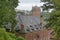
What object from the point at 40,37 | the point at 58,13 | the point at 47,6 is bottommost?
the point at 40,37

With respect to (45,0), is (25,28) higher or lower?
lower

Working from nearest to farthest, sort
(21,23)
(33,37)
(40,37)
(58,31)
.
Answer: (58,31)
(21,23)
(33,37)
(40,37)

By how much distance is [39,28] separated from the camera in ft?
195

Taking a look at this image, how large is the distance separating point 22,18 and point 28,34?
14.5ft

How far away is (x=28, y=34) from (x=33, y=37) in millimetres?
5345

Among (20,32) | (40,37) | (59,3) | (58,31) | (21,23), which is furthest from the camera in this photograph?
(40,37)

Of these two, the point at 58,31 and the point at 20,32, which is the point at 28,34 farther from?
the point at 58,31

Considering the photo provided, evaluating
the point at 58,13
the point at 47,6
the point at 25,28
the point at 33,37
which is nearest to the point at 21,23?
the point at 25,28

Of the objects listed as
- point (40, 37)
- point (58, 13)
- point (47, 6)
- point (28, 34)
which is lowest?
point (40, 37)

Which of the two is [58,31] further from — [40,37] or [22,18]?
[40,37]

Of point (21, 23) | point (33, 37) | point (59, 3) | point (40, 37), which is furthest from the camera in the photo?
point (40, 37)

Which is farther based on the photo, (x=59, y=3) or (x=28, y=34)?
(x=28, y=34)

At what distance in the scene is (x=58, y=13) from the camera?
40.3ft

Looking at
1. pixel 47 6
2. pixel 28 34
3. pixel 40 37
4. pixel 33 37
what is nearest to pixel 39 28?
pixel 40 37
